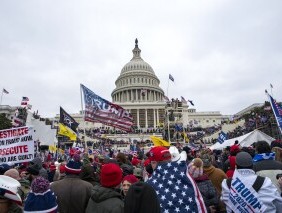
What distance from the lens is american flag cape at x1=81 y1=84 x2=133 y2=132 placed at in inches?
673

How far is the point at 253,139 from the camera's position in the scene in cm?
1578

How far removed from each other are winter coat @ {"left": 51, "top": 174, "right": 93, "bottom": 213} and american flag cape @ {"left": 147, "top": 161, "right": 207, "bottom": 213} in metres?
1.31

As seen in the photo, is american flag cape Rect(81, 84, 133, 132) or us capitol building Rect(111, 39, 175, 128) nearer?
american flag cape Rect(81, 84, 133, 132)

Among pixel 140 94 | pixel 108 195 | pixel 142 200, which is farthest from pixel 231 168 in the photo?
pixel 140 94

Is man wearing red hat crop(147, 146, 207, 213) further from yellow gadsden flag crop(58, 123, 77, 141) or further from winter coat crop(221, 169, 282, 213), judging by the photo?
yellow gadsden flag crop(58, 123, 77, 141)

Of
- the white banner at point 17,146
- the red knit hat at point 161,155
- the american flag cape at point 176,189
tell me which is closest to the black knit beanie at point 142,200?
the american flag cape at point 176,189

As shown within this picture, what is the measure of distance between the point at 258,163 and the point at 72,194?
3111 mm

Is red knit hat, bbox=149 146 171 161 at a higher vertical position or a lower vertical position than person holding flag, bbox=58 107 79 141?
lower

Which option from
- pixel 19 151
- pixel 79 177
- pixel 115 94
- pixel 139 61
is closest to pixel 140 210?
pixel 79 177

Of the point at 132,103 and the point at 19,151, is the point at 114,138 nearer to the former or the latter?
the point at 132,103

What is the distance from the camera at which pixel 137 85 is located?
11100 cm

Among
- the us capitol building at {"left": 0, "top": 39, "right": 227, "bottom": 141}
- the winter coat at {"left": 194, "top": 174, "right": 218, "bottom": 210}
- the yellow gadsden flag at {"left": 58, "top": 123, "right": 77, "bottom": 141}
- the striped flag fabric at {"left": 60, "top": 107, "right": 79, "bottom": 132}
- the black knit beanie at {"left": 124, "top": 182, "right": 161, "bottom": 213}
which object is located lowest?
the winter coat at {"left": 194, "top": 174, "right": 218, "bottom": 210}

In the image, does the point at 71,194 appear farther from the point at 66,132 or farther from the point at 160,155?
the point at 66,132

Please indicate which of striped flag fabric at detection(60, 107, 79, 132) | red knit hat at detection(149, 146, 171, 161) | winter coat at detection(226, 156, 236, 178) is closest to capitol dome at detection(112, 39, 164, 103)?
striped flag fabric at detection(60, 107, 79, 132)
